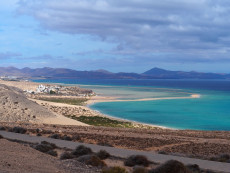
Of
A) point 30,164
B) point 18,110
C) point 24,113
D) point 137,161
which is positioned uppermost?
point 30,164

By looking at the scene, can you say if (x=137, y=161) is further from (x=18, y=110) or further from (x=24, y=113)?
(x=18, y=110)

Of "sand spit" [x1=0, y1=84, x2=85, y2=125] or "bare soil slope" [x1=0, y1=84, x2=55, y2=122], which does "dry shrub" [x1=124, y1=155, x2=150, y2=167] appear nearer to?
"sand spit" [x1=0, y1=84, x2=85, y2=125]

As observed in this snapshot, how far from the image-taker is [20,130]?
2241cm

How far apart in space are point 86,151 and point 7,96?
2909cm

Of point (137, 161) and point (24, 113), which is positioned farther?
point (24, 113)

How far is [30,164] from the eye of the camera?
35.2 ft

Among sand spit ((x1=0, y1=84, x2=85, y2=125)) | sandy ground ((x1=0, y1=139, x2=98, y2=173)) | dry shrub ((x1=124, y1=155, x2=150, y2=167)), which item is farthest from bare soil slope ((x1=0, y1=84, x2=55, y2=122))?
dry shrub ((x1=124, y1=155, x2=150, y2=167))

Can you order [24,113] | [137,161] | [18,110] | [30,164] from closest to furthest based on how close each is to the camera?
1. [30,164]
2. [137,161]
3. [24,113]
4. [18,110]

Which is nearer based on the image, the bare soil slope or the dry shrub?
the dry shrub

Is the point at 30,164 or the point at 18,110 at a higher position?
the point at 30,164

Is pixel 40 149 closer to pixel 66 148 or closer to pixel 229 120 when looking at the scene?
pixel 66 148

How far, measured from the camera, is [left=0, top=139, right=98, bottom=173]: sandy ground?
9.96 metres

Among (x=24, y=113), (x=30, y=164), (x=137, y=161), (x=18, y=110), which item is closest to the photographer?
(x=30, y=164)

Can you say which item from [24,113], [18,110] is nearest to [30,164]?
[24,113]
